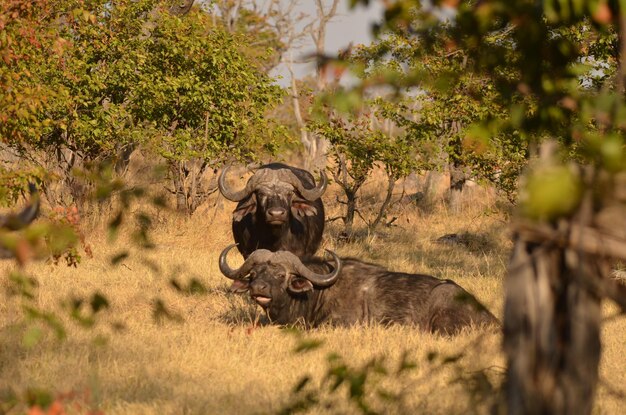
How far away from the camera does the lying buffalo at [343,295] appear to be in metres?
9.41

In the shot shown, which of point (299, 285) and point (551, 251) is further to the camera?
point (299, 285)

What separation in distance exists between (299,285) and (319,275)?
0.35 metres

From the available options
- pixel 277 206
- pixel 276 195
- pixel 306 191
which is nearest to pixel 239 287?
pixel 277 206

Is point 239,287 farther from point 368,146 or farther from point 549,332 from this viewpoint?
point 368,146

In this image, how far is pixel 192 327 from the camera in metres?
8.84

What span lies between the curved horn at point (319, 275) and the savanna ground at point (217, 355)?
2.01 feet

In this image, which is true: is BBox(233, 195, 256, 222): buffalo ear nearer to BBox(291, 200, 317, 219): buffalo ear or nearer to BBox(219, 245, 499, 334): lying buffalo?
BBox(291, 200, 317, 219): buffalo ear

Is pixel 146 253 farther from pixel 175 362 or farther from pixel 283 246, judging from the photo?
pixel 175 362

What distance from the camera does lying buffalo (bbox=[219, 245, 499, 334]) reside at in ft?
30.9

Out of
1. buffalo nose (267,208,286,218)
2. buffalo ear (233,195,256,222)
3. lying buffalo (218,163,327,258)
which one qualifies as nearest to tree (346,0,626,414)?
buffalo nose (267,208,286,218)

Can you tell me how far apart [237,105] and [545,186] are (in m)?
15.1

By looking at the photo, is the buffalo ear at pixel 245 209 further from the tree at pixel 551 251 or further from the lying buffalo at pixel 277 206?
the tree at pixel 551 251

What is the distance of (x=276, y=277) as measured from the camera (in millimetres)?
9414

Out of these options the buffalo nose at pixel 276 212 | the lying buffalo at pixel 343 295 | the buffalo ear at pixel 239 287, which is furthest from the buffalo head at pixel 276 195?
the buffalo ear at pixel 239 287
